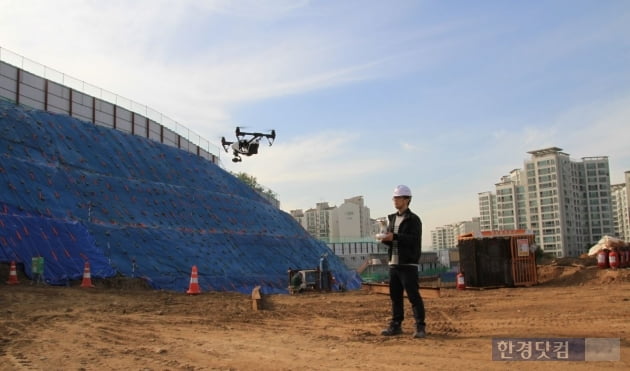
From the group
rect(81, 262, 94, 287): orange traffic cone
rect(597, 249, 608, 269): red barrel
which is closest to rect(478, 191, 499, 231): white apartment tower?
rect(597, 249, 608, 269): red barrel

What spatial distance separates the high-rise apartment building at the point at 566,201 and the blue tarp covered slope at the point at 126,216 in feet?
325

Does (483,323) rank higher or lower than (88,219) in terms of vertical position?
lower

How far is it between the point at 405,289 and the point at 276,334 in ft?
5.22

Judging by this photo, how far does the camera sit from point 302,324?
7242mm

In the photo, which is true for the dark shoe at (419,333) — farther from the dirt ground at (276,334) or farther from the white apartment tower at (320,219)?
the white apartment tower at (320,219)

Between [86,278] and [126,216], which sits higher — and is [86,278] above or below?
below

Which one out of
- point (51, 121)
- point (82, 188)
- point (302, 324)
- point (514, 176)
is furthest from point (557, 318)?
point (514, 176)

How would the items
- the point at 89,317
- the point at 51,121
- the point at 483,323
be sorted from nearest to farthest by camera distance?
the point at 483,323 < the point at 89,317 < the point at 51,121

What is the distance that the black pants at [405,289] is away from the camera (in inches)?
231

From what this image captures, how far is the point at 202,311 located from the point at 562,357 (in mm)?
6229

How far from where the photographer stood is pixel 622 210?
476 feet

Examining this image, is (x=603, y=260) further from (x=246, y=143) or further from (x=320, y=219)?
(x=320, y=219)

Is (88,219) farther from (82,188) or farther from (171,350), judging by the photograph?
(171,350)

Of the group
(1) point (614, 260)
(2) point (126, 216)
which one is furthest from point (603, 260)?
(2) point (126, 216)
